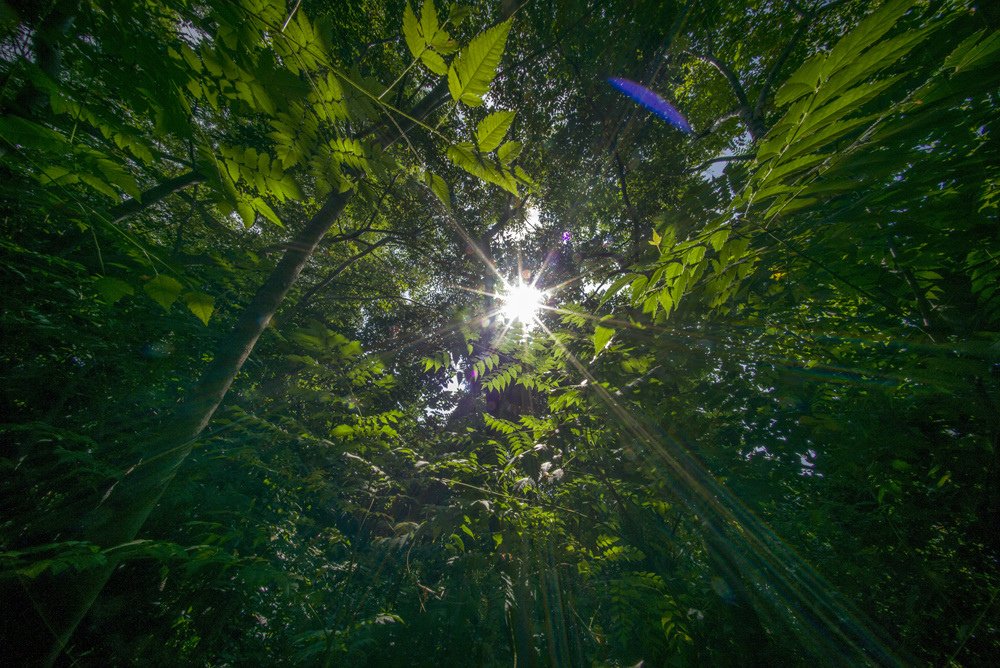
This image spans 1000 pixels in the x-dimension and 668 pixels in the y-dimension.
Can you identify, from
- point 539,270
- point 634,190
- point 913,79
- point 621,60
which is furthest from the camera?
point 539,270

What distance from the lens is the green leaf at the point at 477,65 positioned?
0.83m

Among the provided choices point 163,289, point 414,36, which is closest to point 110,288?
point 163,289

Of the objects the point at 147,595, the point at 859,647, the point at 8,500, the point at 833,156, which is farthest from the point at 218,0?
the point at 8,500

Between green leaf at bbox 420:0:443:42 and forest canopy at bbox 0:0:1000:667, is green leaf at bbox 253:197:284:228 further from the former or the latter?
green leaf at bbox 420:0:443:42

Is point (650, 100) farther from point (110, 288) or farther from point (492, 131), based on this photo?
point (110, 288)

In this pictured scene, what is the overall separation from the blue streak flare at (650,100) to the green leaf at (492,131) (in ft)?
20.0

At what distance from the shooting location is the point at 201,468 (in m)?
4.04

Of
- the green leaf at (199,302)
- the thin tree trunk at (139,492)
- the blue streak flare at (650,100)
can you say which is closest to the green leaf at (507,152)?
the green leaf at (199,302)

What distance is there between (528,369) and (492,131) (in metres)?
2.46

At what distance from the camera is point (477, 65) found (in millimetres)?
842

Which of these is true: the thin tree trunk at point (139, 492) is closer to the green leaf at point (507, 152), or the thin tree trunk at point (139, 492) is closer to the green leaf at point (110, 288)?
the green leaf at point (507, 152)

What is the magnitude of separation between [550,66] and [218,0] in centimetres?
650

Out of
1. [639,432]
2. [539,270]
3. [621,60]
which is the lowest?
[639,432]

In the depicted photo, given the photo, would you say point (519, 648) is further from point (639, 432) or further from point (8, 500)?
point (8, 500)
